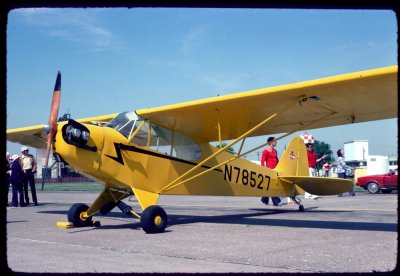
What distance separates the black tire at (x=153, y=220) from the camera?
7.90 meters

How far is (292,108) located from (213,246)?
3921 millimetres

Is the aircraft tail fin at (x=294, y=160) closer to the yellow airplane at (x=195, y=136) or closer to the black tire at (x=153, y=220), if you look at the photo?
the yellow airplane at (x=195, y=136)

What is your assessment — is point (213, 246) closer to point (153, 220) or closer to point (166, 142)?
point (153, 220)

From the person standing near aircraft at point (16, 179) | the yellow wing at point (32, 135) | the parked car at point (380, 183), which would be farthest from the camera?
the parked car at point (380, 183)

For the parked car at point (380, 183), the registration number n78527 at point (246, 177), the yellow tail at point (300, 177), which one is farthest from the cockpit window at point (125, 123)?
the parked car at point (380, 183)

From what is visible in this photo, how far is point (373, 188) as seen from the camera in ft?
76.8

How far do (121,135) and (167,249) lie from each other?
3.12 m

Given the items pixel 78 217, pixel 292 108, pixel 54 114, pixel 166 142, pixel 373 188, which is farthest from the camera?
pixel 373 188

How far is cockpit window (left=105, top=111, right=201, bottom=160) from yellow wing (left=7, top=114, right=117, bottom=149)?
232 cm

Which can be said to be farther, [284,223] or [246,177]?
[246,177]

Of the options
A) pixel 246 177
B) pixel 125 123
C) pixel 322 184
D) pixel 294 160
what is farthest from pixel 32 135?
pixel 322 184

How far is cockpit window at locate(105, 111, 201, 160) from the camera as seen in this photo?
9.07m
